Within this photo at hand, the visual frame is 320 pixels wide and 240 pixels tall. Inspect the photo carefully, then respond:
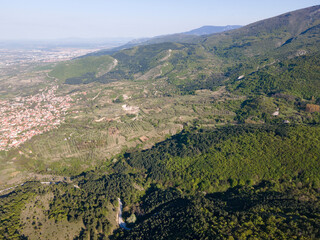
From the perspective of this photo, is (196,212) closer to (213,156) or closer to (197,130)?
(213,156)

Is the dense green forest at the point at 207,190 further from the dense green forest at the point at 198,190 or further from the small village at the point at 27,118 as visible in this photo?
the small village at the point at 27,118

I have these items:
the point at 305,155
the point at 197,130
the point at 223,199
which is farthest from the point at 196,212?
the point at 197,130

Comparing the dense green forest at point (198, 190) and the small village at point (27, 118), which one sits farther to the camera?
the small village at point (27, 118)

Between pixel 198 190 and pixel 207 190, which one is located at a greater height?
pixel 207 190

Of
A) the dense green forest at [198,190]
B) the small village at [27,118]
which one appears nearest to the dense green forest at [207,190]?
the dense green forest at [198,190]

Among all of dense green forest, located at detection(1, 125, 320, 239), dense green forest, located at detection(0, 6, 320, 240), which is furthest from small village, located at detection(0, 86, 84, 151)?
dense green forest, located at detection(1, 125, 320, 239)

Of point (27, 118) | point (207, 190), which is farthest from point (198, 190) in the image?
point (27, 118)

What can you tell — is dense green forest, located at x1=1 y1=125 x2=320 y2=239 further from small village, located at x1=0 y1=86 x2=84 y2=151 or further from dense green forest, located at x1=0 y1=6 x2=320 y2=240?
small village, located at x1=0 y1=86 x2=84 y2=151

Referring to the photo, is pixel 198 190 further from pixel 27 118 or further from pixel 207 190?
pixel 27 118

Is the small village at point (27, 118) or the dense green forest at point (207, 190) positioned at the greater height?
the small village at point (27, 118)
